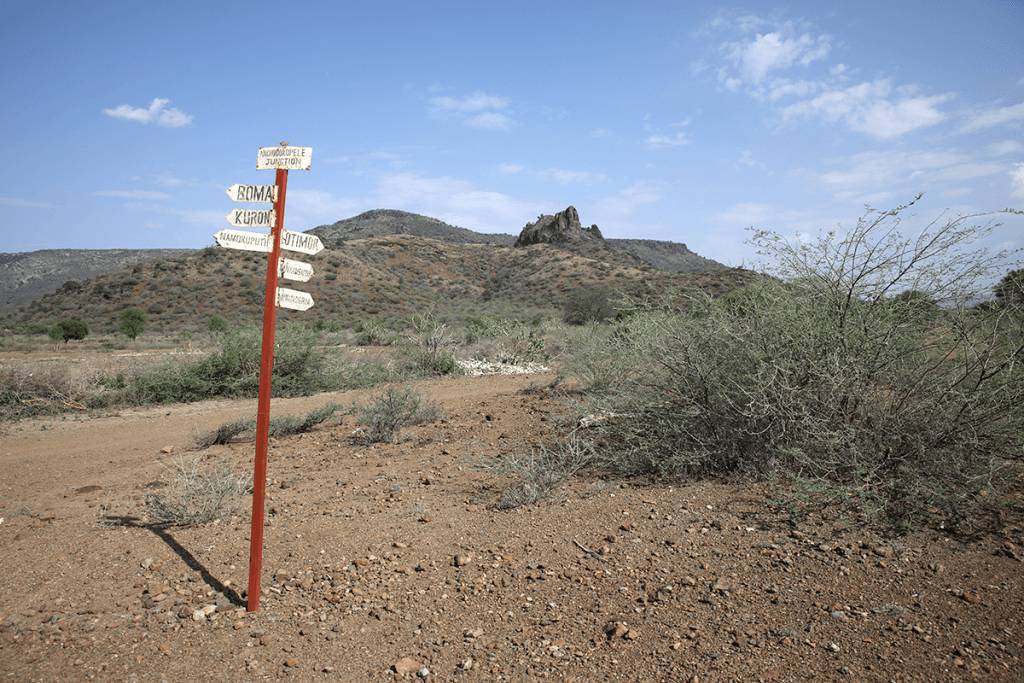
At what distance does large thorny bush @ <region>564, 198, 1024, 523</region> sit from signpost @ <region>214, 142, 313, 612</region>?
121 inches

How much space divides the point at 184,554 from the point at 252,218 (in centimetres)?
251

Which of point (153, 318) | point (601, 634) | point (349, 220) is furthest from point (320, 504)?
point (349, 220)

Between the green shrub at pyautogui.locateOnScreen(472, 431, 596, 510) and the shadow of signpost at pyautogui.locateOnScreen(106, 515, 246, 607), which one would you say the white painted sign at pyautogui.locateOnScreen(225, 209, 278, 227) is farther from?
the green shrub at pyautogui.locateOnScreen(472, 431, 596, 510)

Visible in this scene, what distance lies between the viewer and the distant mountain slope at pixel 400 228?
2876 inches

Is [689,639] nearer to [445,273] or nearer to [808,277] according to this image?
[808,277]

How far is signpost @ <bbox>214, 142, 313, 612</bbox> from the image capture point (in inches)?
136

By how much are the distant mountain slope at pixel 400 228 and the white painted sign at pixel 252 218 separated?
6780 centimetres

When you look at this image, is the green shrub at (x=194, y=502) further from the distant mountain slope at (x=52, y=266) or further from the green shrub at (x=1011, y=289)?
the distant mountain slope at (x=52, y=266)

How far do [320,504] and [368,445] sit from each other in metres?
2.02

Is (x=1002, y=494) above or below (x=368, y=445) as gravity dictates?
above

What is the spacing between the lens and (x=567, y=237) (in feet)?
199

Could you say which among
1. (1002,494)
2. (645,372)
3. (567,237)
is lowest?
(1002,494)

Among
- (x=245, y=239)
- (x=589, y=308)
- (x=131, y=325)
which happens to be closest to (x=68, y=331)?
(x=131, y=325)

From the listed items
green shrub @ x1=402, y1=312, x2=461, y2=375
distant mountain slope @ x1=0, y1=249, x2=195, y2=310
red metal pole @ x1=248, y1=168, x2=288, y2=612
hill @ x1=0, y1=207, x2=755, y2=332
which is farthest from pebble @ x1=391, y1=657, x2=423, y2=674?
distant mountain slope @ x1=0, y1=249, x2=195, y2=310
